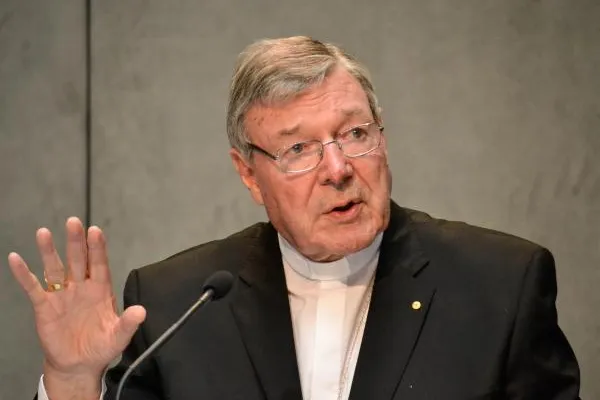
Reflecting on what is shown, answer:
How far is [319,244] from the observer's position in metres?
2.14

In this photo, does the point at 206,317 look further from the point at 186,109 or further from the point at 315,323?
the point at 186,109

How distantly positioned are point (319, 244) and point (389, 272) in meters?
0.19

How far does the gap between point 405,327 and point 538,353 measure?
28 cm

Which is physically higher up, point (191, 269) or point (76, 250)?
point (76, 250)

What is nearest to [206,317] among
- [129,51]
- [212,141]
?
[212,141]

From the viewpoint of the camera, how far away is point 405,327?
2143 mm

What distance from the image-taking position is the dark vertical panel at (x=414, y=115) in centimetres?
296

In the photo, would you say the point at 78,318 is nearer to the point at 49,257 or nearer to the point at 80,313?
the point at 80,313

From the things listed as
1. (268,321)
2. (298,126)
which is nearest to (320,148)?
(298,126)

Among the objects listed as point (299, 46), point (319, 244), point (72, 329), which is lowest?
point (72, 329)

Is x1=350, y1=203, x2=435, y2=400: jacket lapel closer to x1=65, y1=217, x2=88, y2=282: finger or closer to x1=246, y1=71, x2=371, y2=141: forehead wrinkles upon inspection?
x1=246, y1=71, x2=371, y2=141: forehead wrinkles

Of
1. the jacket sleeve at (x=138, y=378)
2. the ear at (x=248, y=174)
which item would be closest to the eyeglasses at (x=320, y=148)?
the ear at (x=248, y=174)

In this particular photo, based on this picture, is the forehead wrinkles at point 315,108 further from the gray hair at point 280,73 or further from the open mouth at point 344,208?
the open mouth at point 344,208

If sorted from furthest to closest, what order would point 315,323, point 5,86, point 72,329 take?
point 5,86, point 315,323, point 72,329
